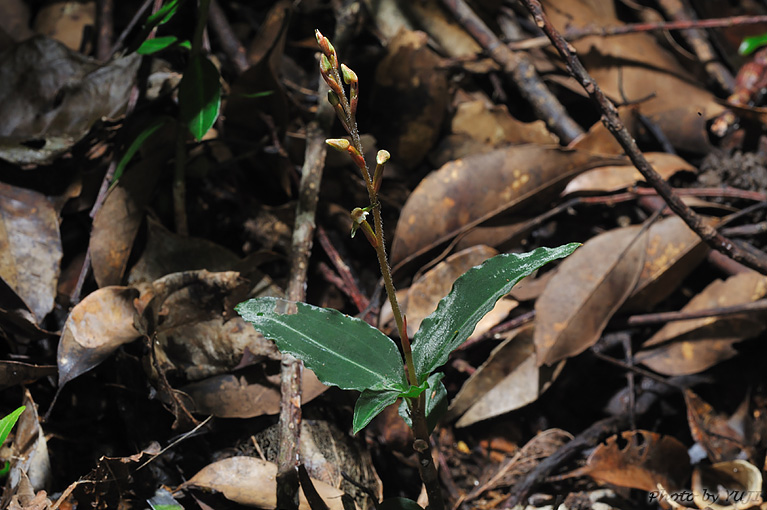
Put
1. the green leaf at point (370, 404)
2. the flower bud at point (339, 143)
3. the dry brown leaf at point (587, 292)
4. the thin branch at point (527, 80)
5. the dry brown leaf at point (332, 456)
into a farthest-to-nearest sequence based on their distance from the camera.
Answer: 1. the thin branch at point (527, 80)
2. the dry brown leaf at point (587, 292)
3. the dry brown leaf at point (332, 456)
4. the green leaf at point (370, 404)
5. the flower bud at point (339, 143)

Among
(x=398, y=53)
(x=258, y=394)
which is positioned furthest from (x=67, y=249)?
(x=398, y=53)

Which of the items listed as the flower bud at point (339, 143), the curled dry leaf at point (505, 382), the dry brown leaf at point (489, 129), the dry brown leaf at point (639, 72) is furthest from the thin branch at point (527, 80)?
the flower bud at point (339, 143)

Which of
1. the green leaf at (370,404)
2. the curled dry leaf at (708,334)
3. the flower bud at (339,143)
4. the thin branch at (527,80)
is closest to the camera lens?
the flower bud at (339,143)

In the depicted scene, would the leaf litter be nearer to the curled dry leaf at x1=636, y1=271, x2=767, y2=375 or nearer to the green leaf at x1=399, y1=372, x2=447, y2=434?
the curled dry leaf at x1=636, y1=271, x2=767, y2=375

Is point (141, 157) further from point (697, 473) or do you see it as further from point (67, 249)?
point (697, 473)

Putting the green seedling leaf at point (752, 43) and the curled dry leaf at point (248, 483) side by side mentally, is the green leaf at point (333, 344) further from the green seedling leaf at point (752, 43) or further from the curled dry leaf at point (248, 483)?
the green seedling leaf at point (752, 43)

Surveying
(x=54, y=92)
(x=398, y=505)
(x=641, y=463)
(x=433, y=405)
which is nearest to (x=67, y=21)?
(x=54, y=92)

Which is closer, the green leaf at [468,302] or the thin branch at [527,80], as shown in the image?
the green leaf at [468,302]

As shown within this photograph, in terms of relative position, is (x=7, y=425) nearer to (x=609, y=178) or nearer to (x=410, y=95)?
(x=410, y=95)
